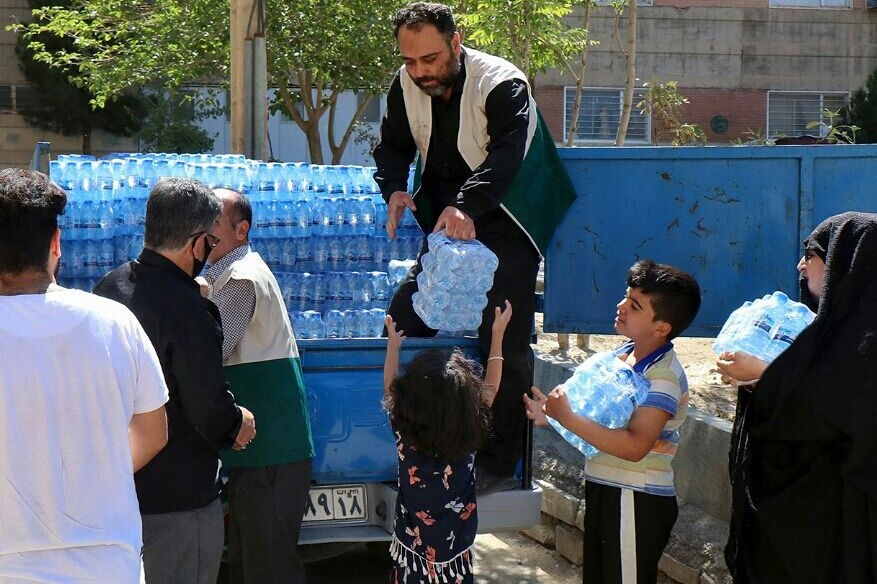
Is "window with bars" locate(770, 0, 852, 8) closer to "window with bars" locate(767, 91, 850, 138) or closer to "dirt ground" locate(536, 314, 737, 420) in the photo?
"window with bars" locate(767, 91, 850, 138)

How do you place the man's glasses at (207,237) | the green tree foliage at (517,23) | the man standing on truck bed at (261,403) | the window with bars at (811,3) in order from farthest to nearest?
the window with bars at (811,3) → the green tree foliage at (517,23) → the man standing on truck bed at (261,403) → the man's glasses at (207,237)

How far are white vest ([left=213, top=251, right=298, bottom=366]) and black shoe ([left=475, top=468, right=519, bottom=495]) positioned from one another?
41.4 inches

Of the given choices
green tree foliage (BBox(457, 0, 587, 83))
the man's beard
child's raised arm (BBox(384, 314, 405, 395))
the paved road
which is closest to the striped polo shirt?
child's raised arm (BBox(384, 314, 405, 395))

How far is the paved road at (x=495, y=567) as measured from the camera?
574cm

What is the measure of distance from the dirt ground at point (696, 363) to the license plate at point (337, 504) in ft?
7.12

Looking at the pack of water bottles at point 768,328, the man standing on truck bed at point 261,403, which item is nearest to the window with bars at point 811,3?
the man standing on truck bed at point 261,403

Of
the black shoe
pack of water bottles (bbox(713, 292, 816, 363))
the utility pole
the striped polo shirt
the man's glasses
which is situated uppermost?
the utility pole

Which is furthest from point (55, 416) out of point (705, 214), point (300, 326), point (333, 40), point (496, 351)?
point (333, 40)

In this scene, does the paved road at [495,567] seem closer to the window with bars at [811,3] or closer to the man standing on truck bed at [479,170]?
the man standing on truck bed at [479,170]

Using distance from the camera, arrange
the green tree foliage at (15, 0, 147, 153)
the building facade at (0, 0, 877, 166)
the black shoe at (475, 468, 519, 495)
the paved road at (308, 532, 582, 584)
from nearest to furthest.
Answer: the black shoe at (475, 468, 519, 495) → the paved road at (308, 532, 582, 584) → the building facade at (0, 0, 877, 166) → the green tree foliage at (15, 0, 147, 153)

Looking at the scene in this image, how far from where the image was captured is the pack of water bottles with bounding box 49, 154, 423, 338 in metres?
4.90

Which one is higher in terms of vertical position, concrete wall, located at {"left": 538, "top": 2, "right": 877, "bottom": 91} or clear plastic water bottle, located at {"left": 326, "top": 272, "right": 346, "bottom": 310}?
concrete wall, located at {"left": 538, "top": 2, "right": 877, "bottom": 91}

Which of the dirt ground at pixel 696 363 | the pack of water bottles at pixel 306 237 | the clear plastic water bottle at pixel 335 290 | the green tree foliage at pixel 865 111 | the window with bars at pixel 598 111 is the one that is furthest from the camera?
the window with bars at pixel 598 111

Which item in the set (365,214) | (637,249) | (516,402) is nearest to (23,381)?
(516,402)
